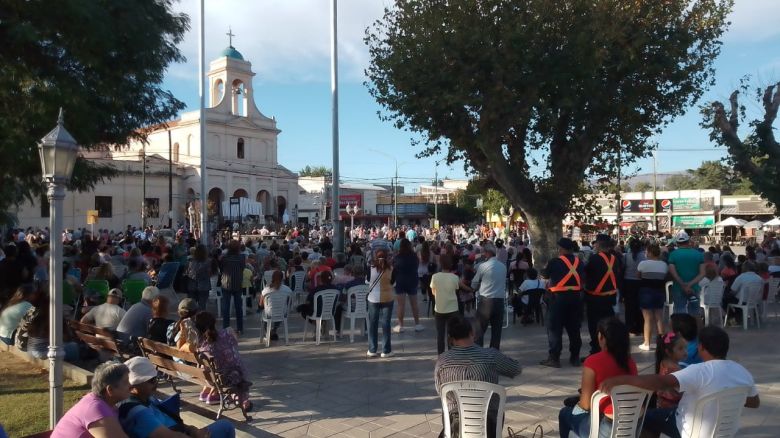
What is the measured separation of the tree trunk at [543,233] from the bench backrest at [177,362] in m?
11.4

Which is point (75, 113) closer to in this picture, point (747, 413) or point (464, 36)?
point (464, 36)

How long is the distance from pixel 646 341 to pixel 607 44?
24.7 feet

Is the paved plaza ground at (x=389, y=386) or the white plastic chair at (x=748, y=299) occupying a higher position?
the white plastic chair at (x=748, y=299)

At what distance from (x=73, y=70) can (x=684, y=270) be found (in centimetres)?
992

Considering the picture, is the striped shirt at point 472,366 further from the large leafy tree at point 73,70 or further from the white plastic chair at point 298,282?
the white plastic chair at point 298,282

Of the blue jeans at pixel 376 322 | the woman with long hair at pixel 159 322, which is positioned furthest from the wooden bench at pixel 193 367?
the blue jeans at pixel 376 322

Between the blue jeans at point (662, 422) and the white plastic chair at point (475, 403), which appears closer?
the white plastic chair at point (475, 403)

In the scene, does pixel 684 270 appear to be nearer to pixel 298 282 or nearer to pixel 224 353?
pixel 224 353

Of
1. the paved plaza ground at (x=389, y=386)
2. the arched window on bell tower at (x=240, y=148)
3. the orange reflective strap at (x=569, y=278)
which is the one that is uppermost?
the arched window on bell tower at (x=240, y=148)

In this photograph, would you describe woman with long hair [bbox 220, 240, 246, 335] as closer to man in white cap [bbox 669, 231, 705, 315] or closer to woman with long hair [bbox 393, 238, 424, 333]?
woman with long hair [bbox 393, 238, 424, 333]

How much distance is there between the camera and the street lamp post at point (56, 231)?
5.25 m

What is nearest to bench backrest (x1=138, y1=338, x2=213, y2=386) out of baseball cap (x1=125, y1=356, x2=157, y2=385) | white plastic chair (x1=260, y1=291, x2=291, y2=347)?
baseball cap (x1=125, y1=356, x2=157, y2=385)

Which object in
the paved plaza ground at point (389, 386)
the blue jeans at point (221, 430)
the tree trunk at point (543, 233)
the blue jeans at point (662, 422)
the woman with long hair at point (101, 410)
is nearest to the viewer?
the woman with long hair at point (101, 410)

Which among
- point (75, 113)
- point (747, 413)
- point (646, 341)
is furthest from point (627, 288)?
point (75, 113)
